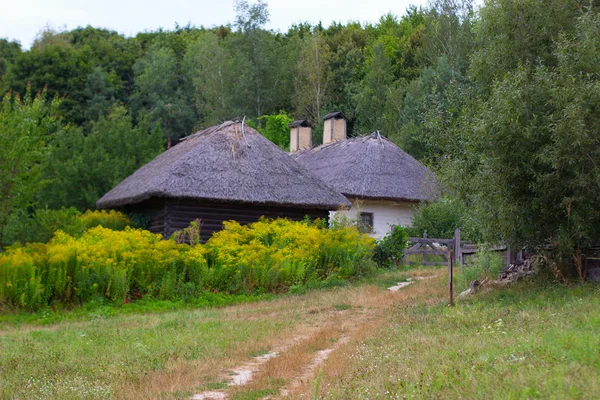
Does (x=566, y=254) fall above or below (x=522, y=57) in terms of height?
below

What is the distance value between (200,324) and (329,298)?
405cm

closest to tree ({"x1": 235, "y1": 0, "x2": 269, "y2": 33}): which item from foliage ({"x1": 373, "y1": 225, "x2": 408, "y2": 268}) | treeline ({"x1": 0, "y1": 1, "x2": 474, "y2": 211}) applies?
treeline ({"x1": 0, "y1": 1, "x2": 474, "y2": 211})

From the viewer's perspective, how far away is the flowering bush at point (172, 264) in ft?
49.9

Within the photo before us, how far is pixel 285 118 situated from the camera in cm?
4656

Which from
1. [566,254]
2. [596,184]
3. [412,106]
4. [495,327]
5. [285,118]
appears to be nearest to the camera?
[495,327]

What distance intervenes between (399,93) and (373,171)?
53.6 feet

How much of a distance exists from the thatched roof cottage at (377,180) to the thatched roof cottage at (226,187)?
5.33m

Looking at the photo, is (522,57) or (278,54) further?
(278,54)

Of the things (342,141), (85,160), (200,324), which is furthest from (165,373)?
(342,141)

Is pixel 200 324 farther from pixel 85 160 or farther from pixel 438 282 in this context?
pixel 85 160

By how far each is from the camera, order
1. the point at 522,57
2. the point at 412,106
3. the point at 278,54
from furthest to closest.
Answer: the point at 278,54 < the point at 412,106 < the point at 522,57

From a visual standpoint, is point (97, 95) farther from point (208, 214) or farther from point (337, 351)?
point (337, 351)

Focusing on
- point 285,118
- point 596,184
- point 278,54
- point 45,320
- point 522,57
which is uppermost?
point 278,54

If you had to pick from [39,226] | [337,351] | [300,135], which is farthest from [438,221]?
[337,351]
